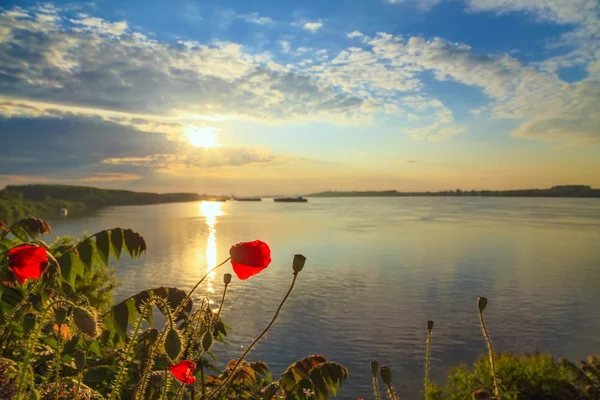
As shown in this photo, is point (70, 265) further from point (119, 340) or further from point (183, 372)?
point (183, 372)

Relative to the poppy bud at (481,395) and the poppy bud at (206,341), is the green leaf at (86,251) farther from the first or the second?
the poppy bud at (481,395)

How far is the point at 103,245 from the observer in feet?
16.6

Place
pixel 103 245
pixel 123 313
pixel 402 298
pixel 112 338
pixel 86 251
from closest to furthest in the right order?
pixel 123 313 → pixel 112 338 → pixel 86 251 → pixel 103 245 → pixel 402 298

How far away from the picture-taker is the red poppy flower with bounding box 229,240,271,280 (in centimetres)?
199

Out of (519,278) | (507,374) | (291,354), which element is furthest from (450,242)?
(507,374)

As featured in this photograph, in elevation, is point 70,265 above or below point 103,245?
below

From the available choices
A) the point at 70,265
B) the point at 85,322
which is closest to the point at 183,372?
the point at 85,322

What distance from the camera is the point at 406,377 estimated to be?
18.8 meters

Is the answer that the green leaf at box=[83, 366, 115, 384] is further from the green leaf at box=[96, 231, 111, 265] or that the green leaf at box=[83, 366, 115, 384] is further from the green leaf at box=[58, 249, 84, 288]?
the green leaf at box=[96, 231, 111, 265]

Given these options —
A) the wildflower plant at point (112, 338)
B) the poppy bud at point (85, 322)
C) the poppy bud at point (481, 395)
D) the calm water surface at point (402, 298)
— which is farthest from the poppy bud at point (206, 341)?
the calm water surface at point (402, 298)

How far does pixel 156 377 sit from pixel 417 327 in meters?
24.5

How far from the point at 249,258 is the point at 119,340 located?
3.00 m

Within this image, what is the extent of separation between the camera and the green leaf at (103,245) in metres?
4.96

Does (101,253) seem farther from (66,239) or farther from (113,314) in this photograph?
(66,239)
